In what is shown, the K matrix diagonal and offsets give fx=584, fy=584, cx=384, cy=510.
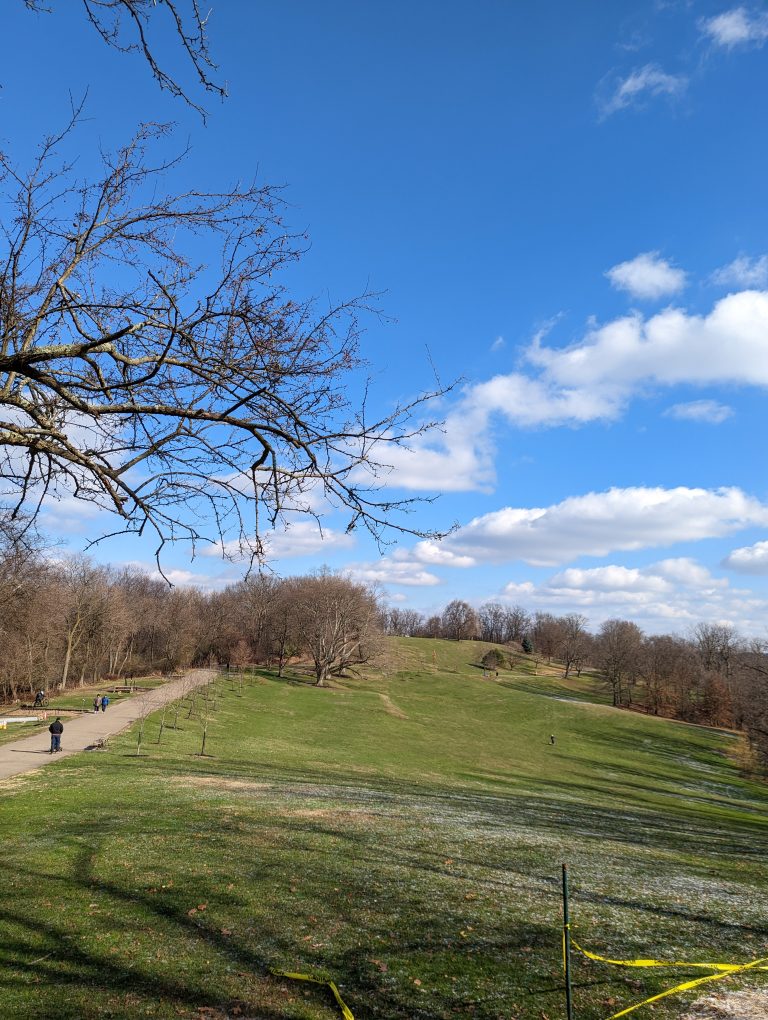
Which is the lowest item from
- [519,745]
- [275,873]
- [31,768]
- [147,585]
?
[519,745]

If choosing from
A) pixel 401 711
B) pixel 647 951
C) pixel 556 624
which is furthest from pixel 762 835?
pixel 556 624

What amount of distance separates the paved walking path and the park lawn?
1.22 metres

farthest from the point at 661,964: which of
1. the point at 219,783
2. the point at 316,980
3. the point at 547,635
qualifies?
the point at 547,635

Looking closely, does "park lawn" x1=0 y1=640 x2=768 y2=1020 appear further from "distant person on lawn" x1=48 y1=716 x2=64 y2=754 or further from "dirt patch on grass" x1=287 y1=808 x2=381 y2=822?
"distant person on lawn" x1=48 y1=716 x2=64 y2=754

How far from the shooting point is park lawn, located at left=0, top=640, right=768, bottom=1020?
6.18 meters

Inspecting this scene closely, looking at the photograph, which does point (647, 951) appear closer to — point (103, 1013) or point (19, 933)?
point (103, 1013)

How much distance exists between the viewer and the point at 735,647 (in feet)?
345

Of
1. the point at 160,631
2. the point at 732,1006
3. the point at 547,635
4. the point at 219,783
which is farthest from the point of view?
the point at 547,635

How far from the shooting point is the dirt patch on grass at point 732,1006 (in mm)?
6191

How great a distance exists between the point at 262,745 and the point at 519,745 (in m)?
24.8

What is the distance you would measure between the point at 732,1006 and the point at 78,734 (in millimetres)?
28763

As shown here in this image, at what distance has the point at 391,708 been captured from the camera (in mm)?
58875

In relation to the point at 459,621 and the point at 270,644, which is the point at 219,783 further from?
the point at 459,621

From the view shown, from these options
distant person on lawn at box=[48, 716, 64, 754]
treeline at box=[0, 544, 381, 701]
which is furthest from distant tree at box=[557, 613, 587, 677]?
distant person on lawn at box=[48, 716, 64, 754]
